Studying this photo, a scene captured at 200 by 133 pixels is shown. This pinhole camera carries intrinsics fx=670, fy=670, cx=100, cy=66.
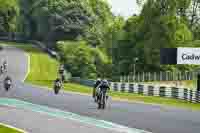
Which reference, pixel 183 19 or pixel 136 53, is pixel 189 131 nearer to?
pixel 136 53

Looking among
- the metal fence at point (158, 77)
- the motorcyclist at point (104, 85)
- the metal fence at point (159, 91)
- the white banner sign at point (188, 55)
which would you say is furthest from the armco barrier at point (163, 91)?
the metal fence at point (158, 77)

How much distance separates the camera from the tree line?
75075 millimetres

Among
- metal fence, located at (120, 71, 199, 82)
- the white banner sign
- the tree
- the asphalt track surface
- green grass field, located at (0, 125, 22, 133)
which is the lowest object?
green grass field, located at (0, 125, 22, 133)

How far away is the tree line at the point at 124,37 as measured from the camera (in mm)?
75075

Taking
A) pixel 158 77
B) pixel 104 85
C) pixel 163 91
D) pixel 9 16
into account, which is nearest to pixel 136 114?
pixel 104 85

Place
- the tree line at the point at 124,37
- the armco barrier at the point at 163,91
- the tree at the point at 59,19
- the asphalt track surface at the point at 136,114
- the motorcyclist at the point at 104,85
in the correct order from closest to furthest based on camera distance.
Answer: the asphalt track surface at the point at 136,114 → the motorcyclist at the point at 104,85 → the armco barrier at the point at 163,91 → the tree line at the point at 124,37 → the tree at the point at 59,19

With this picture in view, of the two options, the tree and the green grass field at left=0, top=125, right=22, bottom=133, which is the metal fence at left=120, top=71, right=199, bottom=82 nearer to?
the tree

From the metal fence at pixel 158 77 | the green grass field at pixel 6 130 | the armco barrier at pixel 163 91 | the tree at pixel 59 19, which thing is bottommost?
the green grass field at pixel 6 130

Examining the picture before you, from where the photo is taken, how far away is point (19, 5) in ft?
438

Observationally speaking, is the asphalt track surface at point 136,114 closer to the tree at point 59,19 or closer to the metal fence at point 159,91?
the metal fence at point 159,91

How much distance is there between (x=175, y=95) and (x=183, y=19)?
130 feet

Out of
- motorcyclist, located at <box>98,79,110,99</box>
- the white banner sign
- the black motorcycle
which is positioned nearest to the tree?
the white banner sign

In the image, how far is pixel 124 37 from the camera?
84000mm

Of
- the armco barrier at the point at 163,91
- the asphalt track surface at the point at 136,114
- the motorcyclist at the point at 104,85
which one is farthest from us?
the armco barrier at the point at 163,91
